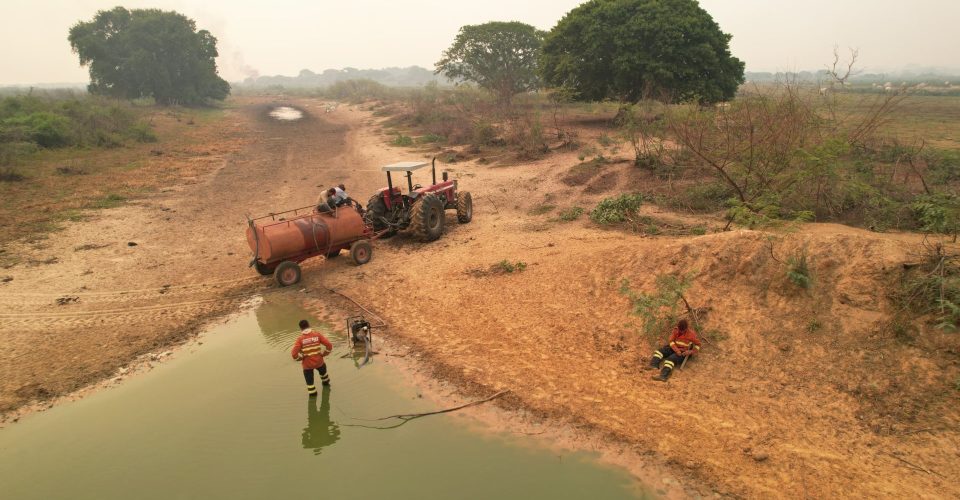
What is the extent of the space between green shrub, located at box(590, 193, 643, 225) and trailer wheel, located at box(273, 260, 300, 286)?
7655 millimetres

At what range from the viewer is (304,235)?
10.3m

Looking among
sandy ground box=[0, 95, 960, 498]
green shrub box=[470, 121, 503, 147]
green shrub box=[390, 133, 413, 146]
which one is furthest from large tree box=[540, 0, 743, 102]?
sandy ground box=[0, 95, 960, 498]

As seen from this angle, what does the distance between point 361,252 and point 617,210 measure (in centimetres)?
670

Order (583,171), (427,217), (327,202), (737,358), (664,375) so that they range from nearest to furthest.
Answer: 1. (664,375)
2. (737,358)
3. (327,202)
4. (427,217)
5. (583,171)

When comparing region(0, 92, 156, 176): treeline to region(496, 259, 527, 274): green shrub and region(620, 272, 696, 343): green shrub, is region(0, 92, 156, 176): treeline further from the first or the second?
region(620, 272, 696, 343): green shrub

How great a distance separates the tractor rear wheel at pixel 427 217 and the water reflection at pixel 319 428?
581 cm

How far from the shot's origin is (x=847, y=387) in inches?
243

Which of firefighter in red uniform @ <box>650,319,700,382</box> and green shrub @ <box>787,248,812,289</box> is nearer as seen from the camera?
firefighter in red uniform @ <box>650,319,700,382</box>

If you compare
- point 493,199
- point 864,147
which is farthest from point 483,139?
point 864,147

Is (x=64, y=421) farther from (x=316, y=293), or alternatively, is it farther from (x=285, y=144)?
(x=285, y=144)

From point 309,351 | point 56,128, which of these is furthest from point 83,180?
point 309,351

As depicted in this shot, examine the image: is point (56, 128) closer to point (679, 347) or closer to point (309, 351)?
point (309, 351)

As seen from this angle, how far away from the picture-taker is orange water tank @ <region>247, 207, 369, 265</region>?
9961mm

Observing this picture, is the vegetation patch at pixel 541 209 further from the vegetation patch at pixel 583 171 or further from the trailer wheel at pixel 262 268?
the trailer wheel at pixel 262 268
